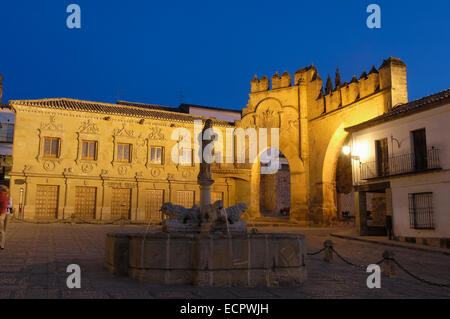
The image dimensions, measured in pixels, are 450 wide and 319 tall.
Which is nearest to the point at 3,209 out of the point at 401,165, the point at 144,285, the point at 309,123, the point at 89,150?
the point at 144,285

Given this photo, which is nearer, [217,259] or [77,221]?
[217,259]

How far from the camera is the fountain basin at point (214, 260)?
19.4ft

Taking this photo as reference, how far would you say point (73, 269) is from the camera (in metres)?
7.05

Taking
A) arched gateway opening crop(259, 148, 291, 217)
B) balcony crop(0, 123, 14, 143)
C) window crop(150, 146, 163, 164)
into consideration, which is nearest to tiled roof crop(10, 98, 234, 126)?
window crop(150, 146, 163, 164)

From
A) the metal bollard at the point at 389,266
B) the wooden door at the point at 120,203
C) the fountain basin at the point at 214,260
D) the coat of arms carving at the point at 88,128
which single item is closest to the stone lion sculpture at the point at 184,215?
the fountain basin at the point at 214,260

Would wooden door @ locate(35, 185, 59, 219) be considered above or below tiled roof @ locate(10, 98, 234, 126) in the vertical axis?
below

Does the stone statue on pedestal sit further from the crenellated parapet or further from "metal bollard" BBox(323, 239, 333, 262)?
the crenellated parapet

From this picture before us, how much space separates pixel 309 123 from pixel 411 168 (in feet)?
→ 36.6

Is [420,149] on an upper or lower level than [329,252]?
upper

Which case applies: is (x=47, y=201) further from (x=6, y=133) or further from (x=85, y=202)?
(x=6, y=133)

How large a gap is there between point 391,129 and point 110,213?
1666 centimetres

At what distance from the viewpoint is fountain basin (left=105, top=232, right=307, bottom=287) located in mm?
5910

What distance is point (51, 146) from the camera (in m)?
24.2

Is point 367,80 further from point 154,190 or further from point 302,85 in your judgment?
point 154,190
